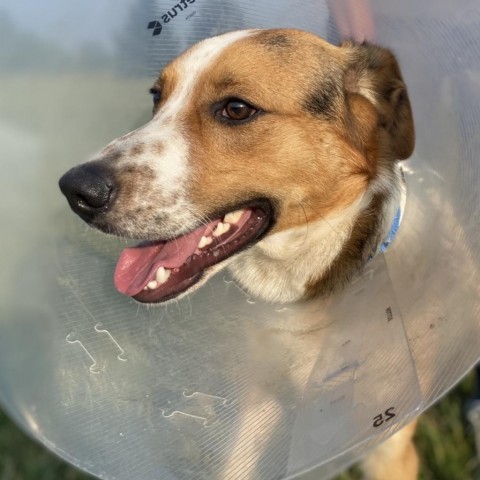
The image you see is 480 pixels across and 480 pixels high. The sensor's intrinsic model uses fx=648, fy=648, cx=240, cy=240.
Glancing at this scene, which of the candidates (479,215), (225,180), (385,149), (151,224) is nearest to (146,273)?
(151,224)

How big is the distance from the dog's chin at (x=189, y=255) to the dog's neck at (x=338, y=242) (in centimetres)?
30

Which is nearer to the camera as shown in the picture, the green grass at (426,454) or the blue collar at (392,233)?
the blue collar at (392,233)

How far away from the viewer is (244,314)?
338 cm

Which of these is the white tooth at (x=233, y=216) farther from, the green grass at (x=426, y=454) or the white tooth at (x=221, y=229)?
the green grass at (x=426, y=454)

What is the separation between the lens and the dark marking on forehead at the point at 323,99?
2982mm

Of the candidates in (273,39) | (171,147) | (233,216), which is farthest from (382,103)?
(171,147)

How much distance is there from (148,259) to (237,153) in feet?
2.03

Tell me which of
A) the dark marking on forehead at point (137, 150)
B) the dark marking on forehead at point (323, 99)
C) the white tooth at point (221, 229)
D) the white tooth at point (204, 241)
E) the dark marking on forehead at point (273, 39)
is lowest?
the white tooth at point (204, 241)

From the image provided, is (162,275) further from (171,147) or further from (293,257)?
(293,257)

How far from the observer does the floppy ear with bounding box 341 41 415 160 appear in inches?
121

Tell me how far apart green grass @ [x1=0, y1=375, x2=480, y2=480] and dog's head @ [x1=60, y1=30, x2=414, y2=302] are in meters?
1.54

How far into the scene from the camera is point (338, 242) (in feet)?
10.7

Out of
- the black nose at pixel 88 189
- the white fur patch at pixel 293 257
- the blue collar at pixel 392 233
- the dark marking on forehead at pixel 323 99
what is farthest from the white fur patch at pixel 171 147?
the blue collar at pixel 392 233

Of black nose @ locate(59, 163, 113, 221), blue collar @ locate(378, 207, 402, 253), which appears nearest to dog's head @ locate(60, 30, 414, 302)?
black nose @ locate(59, 163, 113, 221)
